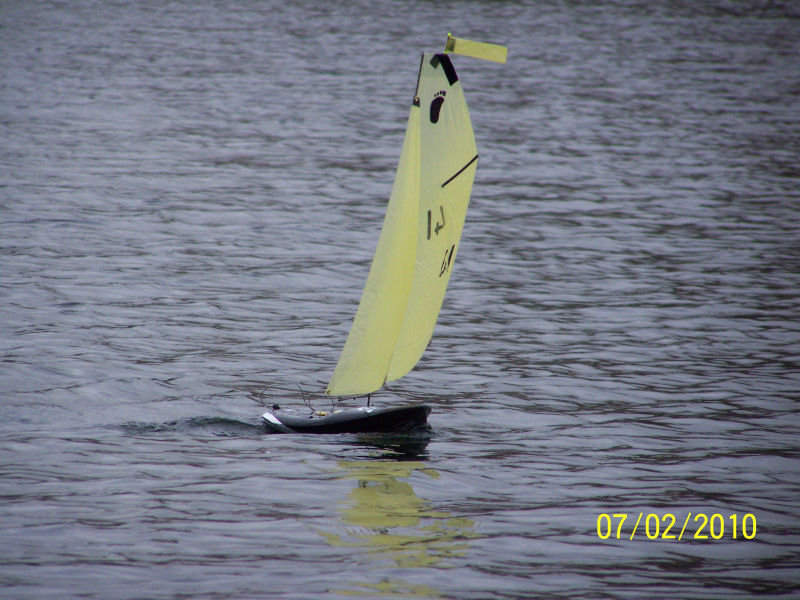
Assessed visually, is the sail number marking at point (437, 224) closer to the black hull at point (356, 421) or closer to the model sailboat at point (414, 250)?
the model sailboat at point (414, 250)

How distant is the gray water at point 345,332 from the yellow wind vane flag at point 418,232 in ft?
5.13

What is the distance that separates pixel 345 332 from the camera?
2728 cm

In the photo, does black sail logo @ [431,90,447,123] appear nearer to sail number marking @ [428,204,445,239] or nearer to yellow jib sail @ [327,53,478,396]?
yellow jib sail @ [327,53,478,396]

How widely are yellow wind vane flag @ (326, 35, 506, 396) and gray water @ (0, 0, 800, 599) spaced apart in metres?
1.56

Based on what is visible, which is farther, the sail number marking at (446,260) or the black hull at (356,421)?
the black hull at (356,421)

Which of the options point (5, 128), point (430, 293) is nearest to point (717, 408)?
point (430, 293)

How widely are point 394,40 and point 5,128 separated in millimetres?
35476

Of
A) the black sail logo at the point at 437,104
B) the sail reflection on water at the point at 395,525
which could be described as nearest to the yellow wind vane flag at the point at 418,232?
the black sail logo at the point at 437,104

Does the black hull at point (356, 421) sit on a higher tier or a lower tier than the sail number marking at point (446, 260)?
lower

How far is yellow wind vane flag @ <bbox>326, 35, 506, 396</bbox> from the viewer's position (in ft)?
58.8
